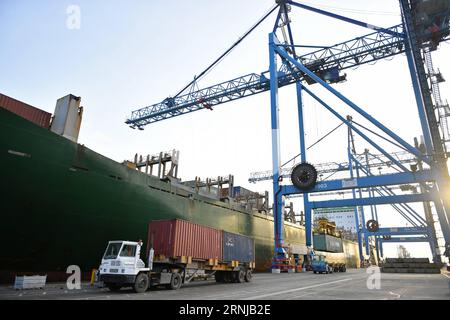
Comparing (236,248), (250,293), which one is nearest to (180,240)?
(250,293)

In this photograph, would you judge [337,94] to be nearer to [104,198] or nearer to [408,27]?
[408,27]

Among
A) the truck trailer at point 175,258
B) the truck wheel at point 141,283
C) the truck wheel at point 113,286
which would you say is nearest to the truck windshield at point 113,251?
the truck trailer at point 175,258

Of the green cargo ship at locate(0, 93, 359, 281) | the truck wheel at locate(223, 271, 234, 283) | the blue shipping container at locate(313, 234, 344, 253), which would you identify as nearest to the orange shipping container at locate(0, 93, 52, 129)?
the green cargo ship at locate(0, 93, 359, 281)

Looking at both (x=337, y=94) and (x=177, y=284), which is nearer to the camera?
(x=177, y=284)

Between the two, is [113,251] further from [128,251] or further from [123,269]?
[123,269]

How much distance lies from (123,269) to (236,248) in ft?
28.2

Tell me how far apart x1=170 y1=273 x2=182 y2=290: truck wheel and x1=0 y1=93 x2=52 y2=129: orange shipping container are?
10.2 meters

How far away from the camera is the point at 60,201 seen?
13.6m

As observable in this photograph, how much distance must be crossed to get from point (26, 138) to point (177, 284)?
386 inches

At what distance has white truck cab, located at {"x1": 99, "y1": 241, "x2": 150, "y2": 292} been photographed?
11562mm

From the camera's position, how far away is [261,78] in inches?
1410

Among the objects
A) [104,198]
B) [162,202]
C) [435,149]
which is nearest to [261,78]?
[435,149]

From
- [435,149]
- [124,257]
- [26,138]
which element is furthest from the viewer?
[435,149]

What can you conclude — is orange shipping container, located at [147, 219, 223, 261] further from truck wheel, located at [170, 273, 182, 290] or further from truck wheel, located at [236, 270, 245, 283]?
truck wheel, located at [236, 270, 245, 283]
